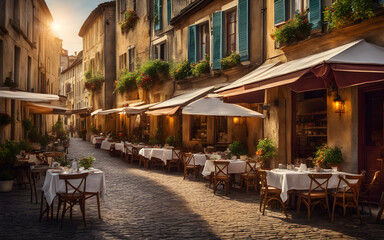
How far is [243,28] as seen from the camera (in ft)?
40.3

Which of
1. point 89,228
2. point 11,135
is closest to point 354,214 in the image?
point 89,228

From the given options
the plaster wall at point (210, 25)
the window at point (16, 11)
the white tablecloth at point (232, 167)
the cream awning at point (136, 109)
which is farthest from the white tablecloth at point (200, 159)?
the window at point (16, 11)

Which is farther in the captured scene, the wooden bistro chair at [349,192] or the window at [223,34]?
the window at [223,34]

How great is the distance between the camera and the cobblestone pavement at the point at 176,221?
546cm

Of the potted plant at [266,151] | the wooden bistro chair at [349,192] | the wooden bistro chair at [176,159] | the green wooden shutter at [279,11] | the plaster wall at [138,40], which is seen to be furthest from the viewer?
the plaster wall at [138,40]

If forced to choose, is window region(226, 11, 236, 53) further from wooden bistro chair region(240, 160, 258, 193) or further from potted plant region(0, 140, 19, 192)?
potted plant region(0, 140, 19, 192)

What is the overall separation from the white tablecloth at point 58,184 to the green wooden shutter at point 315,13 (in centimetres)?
599

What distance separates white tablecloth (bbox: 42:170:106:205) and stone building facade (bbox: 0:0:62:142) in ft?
24.1

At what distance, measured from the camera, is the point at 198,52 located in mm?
15547

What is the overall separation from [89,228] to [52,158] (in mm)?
5514

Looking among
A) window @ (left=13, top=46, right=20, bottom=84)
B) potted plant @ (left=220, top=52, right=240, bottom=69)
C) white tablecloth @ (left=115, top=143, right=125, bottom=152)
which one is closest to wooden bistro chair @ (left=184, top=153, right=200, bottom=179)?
potted plant @ (left=220, top=52, right=240, bottom=69)

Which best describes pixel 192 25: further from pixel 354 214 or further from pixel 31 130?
pixel 354 214

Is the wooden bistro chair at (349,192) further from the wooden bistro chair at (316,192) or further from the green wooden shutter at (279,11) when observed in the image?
the green wooden shutter at (279,11)

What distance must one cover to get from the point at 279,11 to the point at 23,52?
37.1ft
